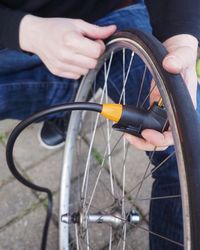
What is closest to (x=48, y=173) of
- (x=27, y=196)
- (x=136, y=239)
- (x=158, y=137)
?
(x=27, y=196)

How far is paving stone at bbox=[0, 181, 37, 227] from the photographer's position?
1205mm

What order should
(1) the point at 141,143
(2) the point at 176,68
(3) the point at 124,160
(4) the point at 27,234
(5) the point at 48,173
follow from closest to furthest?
(2) the point at 176,68 → (1) the point at 141,143 → (3) the point at 124,160 → (4) the point at 27,234 → (5) the point at 48,173

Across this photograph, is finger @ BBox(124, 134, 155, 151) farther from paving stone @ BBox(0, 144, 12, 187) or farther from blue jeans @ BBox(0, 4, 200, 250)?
paving stone @ BBox(0, 144, 12, 187)

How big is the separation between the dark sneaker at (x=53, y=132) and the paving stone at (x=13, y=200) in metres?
0.17

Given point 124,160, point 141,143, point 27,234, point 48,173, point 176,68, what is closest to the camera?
point 176,68

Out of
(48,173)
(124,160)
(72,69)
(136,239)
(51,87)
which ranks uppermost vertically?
(72,69)

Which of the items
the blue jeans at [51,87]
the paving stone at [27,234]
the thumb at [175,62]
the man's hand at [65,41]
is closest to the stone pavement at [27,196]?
the paving stone at [27,234]

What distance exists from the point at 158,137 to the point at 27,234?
666 millimetres

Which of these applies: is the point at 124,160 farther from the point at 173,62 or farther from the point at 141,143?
the point at 173,62

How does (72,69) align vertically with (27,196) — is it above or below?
above

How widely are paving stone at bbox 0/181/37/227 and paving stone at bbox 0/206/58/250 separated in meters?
0.03

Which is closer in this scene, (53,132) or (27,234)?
(27,234)

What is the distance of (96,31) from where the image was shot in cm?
80

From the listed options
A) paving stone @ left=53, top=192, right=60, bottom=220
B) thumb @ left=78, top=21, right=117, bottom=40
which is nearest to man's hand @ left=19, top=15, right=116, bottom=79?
thumb @ left=78, top=21, right=117, bottom=40
